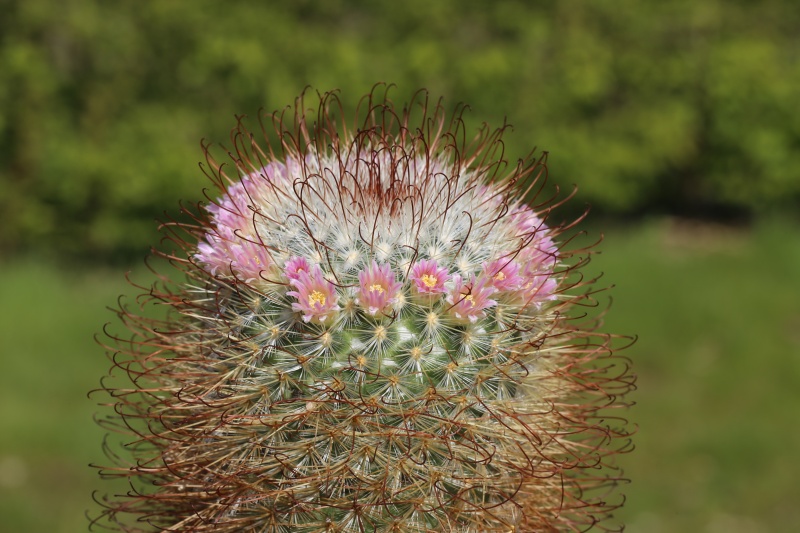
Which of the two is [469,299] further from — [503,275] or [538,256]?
[538,256]

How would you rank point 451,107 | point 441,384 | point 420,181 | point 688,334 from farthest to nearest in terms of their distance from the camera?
point 451,107, point 688,334, point 420,181, point 441,384

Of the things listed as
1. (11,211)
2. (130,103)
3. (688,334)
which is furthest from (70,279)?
(688,334)

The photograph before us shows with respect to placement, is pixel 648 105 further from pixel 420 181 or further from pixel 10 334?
pixel 420 181

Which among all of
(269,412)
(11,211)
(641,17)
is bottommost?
(269,412)

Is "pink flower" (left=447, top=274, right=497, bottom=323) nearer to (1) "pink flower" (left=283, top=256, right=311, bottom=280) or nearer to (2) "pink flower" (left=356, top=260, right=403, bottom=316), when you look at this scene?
(2) "pink flower" (left=356, top=260, right=403, bottom=316)

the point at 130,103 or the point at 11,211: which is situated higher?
the point at 130,103

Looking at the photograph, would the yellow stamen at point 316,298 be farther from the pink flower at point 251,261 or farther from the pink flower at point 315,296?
the pink flower at point 251,261
